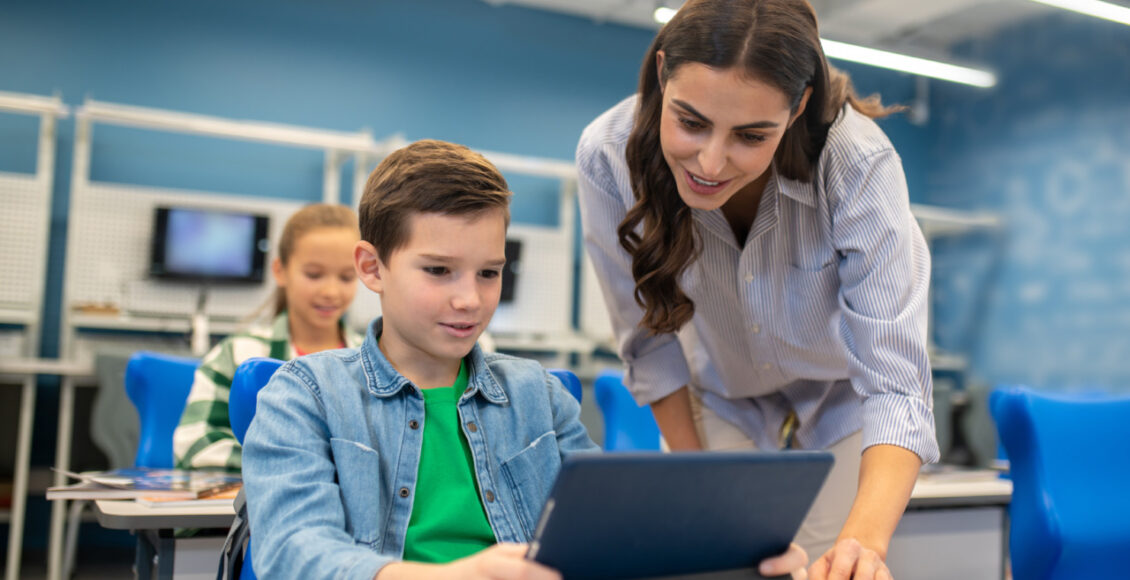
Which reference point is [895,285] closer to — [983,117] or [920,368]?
[920,368]

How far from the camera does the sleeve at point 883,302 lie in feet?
3.72

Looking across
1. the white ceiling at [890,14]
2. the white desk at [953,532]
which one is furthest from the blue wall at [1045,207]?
the white desk at [953,532]

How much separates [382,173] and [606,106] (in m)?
5.17

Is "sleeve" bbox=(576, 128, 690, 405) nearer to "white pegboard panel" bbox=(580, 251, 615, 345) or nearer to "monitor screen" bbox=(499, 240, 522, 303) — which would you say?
"monitor screen" bbox=(499, 240, 522, 303)

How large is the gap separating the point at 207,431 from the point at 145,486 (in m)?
0.31

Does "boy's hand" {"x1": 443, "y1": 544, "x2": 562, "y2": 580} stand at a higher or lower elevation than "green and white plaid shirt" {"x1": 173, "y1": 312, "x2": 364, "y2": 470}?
higher

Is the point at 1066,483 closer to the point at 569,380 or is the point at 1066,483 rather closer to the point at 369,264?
the point at 569,380

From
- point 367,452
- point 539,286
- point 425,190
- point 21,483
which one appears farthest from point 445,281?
point 539,286

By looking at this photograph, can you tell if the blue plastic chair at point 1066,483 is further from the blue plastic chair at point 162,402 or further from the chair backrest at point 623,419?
the blue plastic chair at point 162,402

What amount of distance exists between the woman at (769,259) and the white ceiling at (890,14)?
470 centimetres

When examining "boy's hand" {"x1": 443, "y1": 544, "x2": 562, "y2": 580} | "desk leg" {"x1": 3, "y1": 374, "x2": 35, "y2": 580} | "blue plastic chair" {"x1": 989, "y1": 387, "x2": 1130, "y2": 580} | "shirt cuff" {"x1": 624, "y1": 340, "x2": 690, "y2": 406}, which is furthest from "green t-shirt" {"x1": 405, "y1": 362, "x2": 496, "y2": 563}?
"desk leg" {"x1": 3, "y1": 374, "x2": 35, "y2": 580}

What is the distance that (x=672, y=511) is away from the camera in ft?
2.23

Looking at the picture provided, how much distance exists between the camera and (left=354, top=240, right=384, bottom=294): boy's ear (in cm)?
114

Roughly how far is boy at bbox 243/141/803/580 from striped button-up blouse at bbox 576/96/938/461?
34cm
